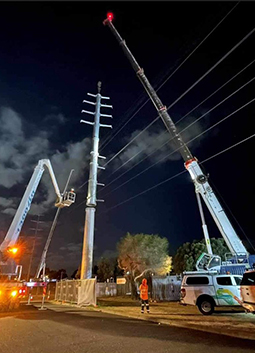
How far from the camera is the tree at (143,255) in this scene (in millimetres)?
43781

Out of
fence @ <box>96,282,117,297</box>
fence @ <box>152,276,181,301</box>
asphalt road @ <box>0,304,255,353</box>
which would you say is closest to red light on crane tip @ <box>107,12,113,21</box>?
fence @ <box>152,276,181,301</box>

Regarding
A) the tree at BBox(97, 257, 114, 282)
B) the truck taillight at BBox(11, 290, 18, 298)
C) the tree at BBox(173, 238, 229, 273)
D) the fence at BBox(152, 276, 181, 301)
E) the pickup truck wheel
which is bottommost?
the pickup truck wheel

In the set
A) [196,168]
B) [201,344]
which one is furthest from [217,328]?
[196,168]

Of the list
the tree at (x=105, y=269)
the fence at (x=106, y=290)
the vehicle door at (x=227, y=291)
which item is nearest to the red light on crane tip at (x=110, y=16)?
the vehicle door at (x=227, y=291)

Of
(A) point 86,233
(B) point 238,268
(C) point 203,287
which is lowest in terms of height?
(C) point 203,287

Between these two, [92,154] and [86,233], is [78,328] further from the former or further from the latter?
[92,154]

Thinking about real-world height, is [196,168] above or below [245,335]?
above

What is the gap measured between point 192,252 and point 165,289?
2531cm

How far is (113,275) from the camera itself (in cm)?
6875

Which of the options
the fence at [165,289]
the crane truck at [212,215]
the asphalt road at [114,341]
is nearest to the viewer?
the asphalt road at [114,341]

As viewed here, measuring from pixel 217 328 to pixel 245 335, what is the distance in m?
1.18

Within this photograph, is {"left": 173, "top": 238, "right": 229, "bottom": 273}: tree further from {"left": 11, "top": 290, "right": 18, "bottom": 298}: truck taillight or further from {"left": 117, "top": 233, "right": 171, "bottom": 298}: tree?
{"left": 11, "top": 290, "right": 18, "bottom": 298}: truck taillight

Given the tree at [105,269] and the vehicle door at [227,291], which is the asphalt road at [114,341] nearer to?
the vehicle door at [227,291]

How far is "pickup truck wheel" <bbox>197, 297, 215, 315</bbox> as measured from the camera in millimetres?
13003
